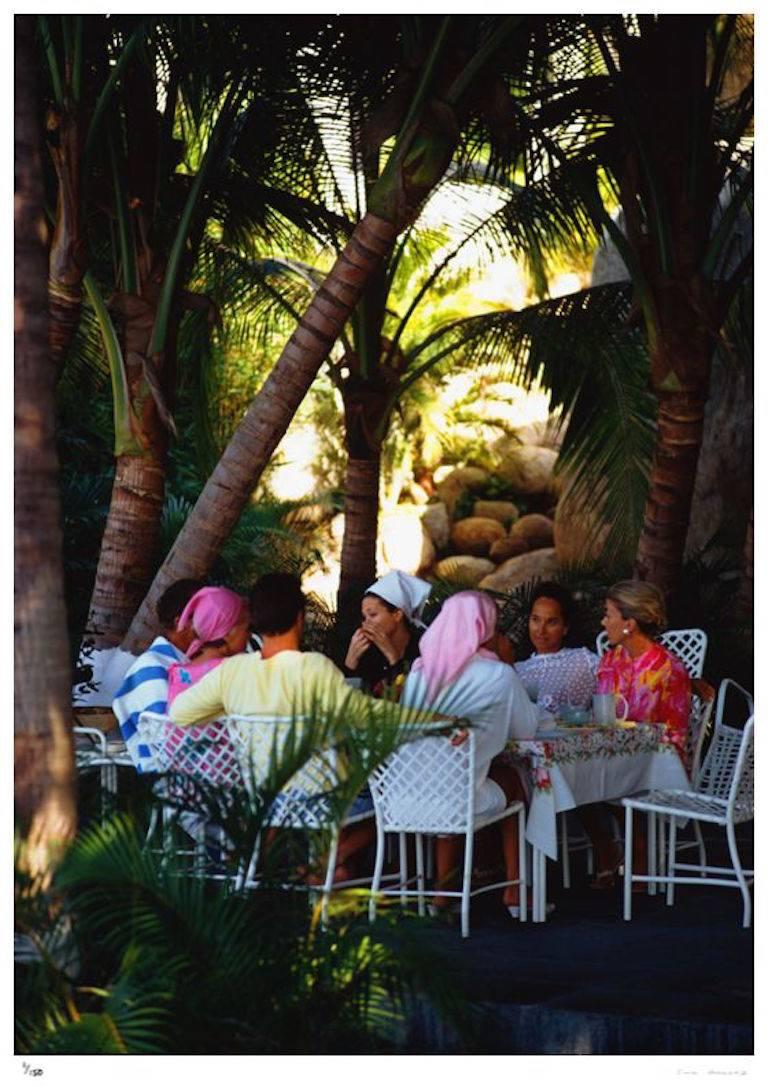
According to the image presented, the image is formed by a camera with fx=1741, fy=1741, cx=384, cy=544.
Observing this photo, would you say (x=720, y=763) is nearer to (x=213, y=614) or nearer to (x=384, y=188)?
(x=213, y=614)

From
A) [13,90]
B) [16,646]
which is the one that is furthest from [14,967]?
[13,90]

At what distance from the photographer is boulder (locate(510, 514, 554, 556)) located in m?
26.8

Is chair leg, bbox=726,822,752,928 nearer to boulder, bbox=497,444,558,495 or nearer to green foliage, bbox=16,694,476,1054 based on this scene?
green foliage, bbox=16,694,476,1054

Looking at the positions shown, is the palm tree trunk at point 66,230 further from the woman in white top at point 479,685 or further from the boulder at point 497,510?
the boulder at point 497,510

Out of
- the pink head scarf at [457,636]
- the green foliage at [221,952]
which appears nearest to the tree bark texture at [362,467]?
the pink head scarf at [457,636]

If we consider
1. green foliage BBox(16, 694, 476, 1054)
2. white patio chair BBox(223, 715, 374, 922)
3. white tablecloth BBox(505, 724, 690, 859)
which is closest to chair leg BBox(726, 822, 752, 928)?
white tablecloth BBox(505, 724, 690, 859)

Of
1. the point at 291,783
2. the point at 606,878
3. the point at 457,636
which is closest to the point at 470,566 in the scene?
the point at 606,878

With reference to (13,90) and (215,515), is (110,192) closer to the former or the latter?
(215,515)

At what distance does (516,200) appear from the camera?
44.0ft

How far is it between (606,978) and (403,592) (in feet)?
8.27

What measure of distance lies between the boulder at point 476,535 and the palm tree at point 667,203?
1559 centimetres

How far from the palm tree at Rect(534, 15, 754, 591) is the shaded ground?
13.5 ft

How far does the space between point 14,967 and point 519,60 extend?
670 centimetres

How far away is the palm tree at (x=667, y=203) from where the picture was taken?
34.7 feet
